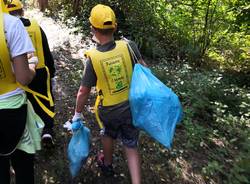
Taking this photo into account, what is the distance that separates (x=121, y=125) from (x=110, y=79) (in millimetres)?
496

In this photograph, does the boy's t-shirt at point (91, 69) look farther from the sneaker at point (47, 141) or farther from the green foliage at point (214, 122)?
the green foliage at point (214, 122)

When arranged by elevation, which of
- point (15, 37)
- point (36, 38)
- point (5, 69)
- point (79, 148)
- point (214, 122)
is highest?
point (15, 37)

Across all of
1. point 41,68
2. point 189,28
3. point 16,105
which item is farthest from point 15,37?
point 189,28

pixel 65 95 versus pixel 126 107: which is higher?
pixel 126 107

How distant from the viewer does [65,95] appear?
603 cm

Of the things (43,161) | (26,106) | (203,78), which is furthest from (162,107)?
(203,78)

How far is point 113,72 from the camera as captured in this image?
3326mm

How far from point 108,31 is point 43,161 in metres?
1.86

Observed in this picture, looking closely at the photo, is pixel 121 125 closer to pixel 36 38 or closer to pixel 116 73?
pixel 116 73

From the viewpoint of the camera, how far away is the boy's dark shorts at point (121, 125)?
11.4 ft

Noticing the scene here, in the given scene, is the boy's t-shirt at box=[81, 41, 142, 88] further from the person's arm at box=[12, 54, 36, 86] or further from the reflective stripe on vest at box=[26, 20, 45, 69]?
the person's arm at box=[12, 54, 36, 86]

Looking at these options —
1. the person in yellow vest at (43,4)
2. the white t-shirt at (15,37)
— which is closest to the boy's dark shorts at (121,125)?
the white t-shirt at (15,37)

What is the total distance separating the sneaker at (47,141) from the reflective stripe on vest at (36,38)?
0.85 meters

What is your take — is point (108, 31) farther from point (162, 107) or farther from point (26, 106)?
point (26, 106)
